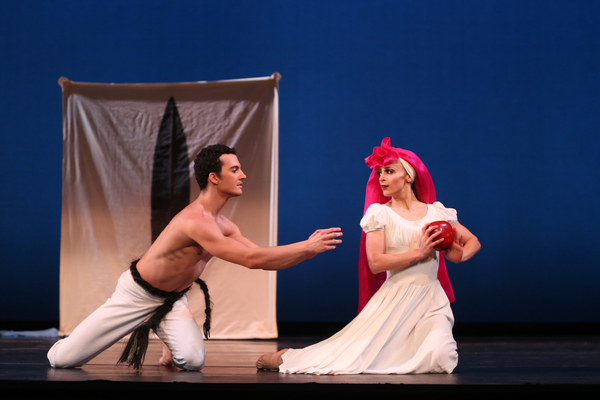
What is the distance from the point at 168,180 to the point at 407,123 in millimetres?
2192

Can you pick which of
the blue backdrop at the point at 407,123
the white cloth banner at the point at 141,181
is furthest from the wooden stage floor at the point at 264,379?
the blue backdrop at the point at 407,123

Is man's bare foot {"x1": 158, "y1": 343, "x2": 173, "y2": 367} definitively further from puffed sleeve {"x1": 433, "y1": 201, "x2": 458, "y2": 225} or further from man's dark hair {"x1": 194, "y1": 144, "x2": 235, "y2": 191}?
puffed sleeve {"x1": 433, "y1": 201, "x2": 458, "y2": 225}

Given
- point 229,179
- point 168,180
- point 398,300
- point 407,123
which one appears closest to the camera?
point 398,300

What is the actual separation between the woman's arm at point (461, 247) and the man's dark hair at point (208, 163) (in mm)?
1136

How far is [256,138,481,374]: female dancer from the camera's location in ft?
7.73

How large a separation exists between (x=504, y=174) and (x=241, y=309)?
104 inches

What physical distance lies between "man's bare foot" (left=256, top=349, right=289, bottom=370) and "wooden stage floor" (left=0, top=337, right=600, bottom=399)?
7 cm

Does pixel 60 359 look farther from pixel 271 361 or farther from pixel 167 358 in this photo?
pixel 271 361

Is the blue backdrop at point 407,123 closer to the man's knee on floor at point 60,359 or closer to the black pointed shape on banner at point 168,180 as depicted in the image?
the black pointed shape on banner at point 168,180

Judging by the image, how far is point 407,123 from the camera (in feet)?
16.2

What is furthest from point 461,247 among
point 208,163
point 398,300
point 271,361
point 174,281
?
point 174,281

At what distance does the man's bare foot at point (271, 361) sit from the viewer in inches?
97.2

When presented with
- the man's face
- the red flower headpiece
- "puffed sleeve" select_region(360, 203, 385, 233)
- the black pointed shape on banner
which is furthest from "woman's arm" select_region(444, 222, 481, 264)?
the black pointed shape on banner

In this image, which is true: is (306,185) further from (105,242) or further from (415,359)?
(415,359)
